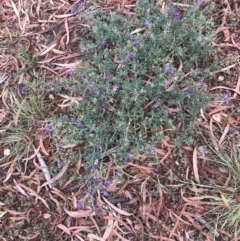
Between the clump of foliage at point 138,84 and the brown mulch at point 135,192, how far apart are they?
10 centimetres

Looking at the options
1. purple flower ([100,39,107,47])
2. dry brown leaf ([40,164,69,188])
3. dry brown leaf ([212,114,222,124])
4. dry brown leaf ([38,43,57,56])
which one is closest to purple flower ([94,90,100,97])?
purple flower ([100,39,107,47])

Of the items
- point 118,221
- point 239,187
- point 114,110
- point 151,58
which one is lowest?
point 118,221

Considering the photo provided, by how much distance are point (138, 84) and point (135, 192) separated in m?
0.58

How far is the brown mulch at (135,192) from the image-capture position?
2438 mm

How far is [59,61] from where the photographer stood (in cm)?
277

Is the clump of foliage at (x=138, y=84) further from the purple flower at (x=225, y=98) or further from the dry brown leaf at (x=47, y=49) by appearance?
the dry brown leaf at (x=47, y=49)

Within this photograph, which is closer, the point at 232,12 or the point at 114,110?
the point at 114,110

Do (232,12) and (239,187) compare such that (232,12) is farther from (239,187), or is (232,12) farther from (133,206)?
(133,206)

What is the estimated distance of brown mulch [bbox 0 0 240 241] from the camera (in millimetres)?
2438

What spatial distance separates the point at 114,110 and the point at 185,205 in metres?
0.63

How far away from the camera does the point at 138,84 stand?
2.47 m

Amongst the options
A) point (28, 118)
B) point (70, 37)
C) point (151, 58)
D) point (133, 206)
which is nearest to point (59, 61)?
point (70, 37)

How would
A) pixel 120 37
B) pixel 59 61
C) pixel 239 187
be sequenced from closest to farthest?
pixel 239 187 → pixel 120 37 → pixel 59 61

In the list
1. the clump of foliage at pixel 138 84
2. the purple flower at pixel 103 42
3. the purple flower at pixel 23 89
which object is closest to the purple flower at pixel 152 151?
the clump of foliage at pixel 138 84
